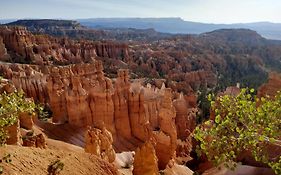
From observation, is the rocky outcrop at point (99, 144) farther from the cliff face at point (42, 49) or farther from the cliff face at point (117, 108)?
the cliff face at point (42, 49)

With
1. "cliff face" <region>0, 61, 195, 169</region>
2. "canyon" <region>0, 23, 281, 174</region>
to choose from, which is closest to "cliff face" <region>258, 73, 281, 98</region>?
"canyon" <region>0, 23, 281, 174</region>

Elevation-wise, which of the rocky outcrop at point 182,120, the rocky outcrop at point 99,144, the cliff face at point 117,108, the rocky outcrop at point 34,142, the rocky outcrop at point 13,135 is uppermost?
the rocky outcrop at point 13,135

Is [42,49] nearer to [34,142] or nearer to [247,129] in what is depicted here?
[34,142]

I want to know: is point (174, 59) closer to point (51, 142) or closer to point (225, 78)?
point (225, 78)

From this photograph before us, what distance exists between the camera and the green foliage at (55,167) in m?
16.4

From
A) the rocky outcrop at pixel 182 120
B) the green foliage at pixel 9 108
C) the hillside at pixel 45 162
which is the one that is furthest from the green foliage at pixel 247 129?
the rocky outcrop at pixel 182 120

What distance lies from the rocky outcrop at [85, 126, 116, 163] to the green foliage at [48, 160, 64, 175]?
5.89m

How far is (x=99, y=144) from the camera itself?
941 inches

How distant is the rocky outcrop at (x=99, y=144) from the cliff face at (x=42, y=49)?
54.9 meters

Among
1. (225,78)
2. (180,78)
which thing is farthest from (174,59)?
(180,78)

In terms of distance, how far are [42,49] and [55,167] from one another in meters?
72.3

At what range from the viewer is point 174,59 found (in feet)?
370

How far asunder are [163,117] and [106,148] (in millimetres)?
8583

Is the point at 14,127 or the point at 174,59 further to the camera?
the point at 174,59
